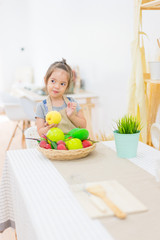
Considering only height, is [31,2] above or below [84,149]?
above

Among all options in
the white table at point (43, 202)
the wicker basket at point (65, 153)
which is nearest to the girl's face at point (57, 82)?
the white table at point (43, 202)

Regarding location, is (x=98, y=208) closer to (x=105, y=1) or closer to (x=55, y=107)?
(x=55, y=107)

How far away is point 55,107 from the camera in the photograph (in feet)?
5.94

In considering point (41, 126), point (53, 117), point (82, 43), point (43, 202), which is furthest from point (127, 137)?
point (82, 43)

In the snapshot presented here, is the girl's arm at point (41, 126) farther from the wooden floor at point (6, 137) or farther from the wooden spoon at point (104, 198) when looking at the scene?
the wooden floor at point (6, 137)

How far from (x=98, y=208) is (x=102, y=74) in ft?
8.62

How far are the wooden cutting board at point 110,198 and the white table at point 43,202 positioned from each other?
2cm

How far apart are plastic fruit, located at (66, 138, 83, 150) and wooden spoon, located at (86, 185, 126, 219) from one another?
0.32 m

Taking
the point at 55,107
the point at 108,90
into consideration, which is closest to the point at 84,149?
the point at 55,107

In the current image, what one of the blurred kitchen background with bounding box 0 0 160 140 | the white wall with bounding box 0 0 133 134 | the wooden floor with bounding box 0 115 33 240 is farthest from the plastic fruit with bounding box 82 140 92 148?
the wooden floor with bounding box 0 115 33 240

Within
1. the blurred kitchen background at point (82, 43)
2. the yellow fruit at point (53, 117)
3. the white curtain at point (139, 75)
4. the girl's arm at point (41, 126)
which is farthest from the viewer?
the blurred kitchen background at point (82, 43)

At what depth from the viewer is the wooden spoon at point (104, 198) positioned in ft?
2.63

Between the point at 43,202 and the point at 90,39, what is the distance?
2918mm

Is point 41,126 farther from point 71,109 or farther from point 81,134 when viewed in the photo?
point 81,134
